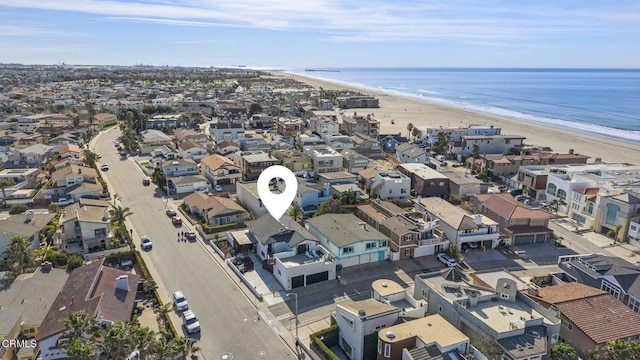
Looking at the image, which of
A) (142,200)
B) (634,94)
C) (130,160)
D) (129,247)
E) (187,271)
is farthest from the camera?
(634,94)

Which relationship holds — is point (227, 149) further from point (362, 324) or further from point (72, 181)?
point (362, 324)

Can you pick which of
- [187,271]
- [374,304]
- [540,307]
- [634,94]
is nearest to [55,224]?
[187,271]

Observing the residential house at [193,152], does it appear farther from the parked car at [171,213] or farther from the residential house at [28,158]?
the parked car at [171,213]

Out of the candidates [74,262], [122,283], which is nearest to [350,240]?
[122,283]

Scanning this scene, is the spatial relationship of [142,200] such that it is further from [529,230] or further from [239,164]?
[529,230]

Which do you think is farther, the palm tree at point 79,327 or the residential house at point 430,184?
the residential house at point 430,184

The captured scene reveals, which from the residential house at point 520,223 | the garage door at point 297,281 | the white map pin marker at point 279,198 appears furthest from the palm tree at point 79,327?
the residential house at point 520,223
